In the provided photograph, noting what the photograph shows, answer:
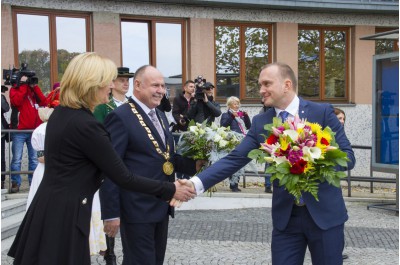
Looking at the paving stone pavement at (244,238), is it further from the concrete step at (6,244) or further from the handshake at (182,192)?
the handshake at (182,192)

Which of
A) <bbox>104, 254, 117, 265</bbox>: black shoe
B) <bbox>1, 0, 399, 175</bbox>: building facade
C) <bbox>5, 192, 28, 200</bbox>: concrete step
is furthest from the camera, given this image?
<bbox>1, 0, 399, 175</bbox>: building facade

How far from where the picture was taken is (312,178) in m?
3.62

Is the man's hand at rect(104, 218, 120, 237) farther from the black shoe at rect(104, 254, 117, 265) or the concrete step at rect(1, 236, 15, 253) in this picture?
the concrete step at rect(1, 236, 15, 253)

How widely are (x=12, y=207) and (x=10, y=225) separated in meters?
0.78

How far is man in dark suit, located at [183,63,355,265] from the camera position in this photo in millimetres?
3756

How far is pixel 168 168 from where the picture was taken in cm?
439

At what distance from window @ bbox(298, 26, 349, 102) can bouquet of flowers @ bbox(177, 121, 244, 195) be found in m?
11.0

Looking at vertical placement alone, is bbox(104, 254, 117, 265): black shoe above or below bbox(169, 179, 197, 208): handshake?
below

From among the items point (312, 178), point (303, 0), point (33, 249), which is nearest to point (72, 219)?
point (33, 249)

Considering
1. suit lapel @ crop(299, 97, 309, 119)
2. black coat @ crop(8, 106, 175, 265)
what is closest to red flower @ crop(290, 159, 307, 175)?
suit lapel @ crop(299, 97, 309, 119)

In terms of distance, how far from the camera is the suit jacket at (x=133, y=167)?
4191 mm

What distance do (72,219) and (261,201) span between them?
24.4 feet

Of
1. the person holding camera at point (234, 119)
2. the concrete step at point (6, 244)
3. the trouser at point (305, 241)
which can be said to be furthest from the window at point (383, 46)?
the trouser at point (305, 241)

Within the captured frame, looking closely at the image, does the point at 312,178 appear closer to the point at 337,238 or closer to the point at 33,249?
the point at 337,238
